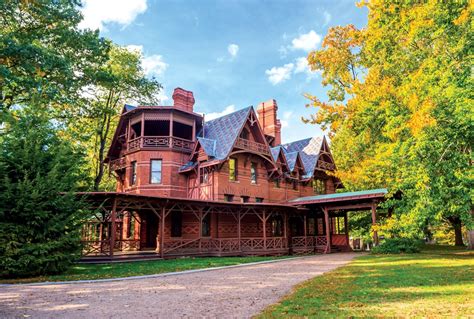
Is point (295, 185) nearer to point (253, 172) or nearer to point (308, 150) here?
Result: point (308, 150)

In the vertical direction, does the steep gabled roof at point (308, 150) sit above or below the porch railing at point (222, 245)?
above

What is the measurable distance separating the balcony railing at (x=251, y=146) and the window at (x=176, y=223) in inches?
249

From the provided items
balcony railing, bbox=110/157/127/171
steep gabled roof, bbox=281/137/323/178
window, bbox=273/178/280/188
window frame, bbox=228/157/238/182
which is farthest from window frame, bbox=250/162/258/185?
balcony railing, bbox=110/157/127/171

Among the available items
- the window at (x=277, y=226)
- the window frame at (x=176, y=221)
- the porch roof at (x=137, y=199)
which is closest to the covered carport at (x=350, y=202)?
the window at (x=277, y=226)

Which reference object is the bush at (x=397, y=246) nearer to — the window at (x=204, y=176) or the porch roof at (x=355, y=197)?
the porch roof at (x=355, y=197)

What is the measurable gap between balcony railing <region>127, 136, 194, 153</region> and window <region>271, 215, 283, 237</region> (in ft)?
29.2

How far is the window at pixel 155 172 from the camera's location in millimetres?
24031

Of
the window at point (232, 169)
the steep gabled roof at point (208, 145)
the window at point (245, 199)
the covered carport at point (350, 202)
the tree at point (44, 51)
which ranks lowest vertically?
the covered carport at point (350, 202)

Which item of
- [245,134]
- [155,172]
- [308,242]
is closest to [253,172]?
[245,134]

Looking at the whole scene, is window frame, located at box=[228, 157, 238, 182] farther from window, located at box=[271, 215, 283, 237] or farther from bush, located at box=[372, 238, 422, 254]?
bush, located at box=[372, 238, 422, 254]

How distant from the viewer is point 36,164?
1227 centimetres

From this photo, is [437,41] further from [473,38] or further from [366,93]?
[366,93]

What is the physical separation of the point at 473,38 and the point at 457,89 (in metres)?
2.89

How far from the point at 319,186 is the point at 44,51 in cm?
2533
